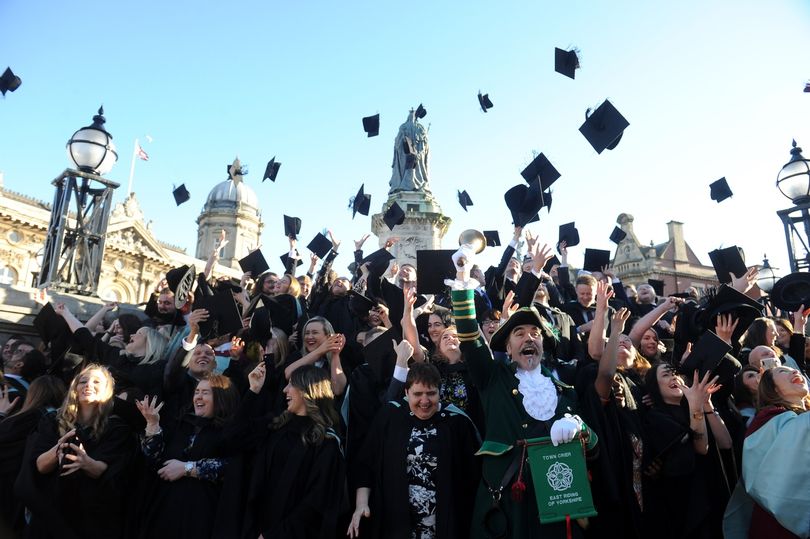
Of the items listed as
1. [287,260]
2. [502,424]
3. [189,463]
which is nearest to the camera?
[502,424]

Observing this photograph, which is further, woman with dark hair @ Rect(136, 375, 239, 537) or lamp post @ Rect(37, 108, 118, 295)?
lamp post @ Rect(37, 108, 118, 295)

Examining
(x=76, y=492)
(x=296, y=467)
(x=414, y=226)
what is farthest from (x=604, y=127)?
(x=414, y=226)

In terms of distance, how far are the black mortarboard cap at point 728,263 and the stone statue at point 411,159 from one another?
14600 millimetres

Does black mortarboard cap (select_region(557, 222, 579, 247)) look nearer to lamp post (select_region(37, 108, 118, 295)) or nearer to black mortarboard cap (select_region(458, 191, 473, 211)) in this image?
black mortarboard cap (select_region(458, 191, 473, 211))

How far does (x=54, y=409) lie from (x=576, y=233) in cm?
871

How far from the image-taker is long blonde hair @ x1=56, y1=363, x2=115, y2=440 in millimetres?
4168

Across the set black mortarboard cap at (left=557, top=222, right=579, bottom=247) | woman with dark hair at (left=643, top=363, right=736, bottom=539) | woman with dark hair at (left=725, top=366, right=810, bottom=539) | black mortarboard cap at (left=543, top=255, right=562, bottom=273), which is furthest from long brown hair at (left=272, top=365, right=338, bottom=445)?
black mortarboard cap at (left=557, top=222, right=579, bottom=247)

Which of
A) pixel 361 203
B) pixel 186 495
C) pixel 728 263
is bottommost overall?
pixel 186 495

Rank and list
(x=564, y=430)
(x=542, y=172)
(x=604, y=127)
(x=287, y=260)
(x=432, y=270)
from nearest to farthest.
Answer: (x=564, y=430)
(x=432, y=270)
(x=604, y=127)
(x=542, y=172)
(x=287, y=260)

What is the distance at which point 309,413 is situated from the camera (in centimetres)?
412

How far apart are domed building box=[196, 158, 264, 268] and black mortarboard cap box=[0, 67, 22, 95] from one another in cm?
5084

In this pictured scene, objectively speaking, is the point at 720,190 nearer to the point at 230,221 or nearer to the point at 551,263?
the point at 551,263

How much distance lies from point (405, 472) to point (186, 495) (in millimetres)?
1612

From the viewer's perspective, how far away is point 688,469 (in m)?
3.98
